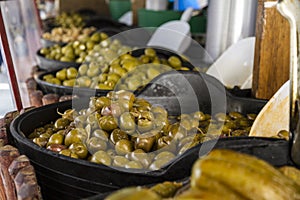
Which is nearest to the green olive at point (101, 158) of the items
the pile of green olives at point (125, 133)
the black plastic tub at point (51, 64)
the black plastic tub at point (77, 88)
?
the pile of green olives at point (125, 133)

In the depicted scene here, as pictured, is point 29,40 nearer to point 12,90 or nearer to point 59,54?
point 59,54

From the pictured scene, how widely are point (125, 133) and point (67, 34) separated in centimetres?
252

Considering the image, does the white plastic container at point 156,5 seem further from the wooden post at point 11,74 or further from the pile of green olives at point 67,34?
the wooden post at point 11,74

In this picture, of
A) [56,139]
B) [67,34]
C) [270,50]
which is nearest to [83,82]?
[56,139]

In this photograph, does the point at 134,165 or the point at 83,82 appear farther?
the point at 83,82

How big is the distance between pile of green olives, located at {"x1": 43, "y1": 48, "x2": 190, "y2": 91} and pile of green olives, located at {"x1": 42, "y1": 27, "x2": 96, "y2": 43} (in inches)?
45.8

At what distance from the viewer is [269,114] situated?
1.36 metres

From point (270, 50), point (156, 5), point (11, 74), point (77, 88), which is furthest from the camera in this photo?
point (156, 5)

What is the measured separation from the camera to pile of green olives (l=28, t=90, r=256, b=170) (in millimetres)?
1263

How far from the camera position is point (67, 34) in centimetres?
368

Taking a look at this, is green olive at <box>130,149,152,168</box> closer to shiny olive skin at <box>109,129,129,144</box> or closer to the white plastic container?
shiny olive skin at <box>109,129,129,144</box>

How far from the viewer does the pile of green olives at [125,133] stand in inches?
49.7

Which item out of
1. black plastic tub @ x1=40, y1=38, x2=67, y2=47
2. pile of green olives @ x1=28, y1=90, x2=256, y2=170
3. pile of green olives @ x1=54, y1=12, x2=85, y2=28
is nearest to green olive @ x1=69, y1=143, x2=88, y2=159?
pile of green olives @ x1=28, y1=90, x2=256, y2=170

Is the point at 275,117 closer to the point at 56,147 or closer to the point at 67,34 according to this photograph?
the point at 56,147
